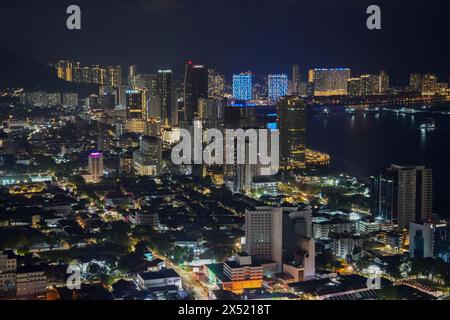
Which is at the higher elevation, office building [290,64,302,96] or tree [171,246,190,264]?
office building [290,64,302,96]

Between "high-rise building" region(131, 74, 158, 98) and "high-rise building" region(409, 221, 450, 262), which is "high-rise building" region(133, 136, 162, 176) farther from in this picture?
"high-rise building" region(409, 221, 450, 262)

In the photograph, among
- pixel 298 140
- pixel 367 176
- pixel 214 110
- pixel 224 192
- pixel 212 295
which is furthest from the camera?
→ pixel 214 110

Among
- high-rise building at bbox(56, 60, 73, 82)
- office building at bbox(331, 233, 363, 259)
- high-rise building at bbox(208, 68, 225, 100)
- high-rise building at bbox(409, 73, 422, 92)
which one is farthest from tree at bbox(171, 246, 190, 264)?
high-rise building at bbox(409, 73, 422, 92)

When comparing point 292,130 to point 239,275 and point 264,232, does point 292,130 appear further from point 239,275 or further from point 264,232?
point 239,275

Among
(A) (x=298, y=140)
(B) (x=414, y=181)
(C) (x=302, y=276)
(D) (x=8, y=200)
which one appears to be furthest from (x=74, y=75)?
(C) (x=302, y=276)

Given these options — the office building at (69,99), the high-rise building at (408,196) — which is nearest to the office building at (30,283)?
the high-rise building at (408,196)
